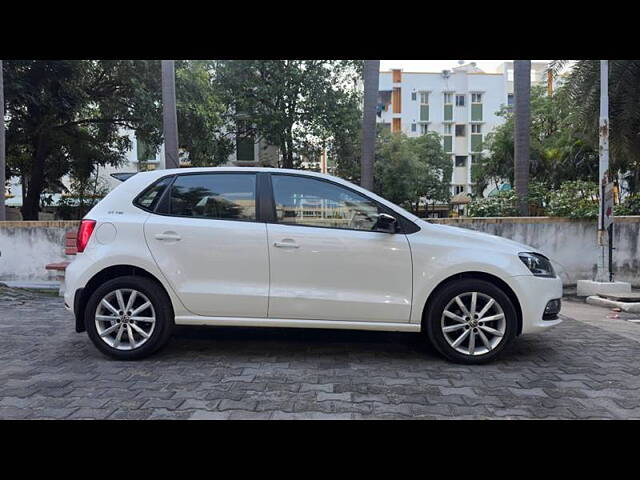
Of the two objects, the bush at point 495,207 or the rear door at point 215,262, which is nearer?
the rear door at point 215,262

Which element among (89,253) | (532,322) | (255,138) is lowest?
(532,322)

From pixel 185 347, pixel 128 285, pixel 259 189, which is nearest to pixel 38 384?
pixel 128 285

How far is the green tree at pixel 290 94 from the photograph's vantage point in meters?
22.6

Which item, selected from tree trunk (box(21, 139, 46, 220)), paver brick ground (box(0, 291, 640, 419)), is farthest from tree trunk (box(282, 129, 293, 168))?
paver brick ground (box(0, 291, 640, 419))

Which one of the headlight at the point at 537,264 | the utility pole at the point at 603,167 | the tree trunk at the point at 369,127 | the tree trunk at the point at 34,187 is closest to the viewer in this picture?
the headlight at the point at 537,264

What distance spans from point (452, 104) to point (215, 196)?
51.3m

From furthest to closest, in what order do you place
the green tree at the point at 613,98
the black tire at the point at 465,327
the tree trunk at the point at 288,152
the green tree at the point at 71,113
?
the tree trunk at the point at 288,152 < the green tree at the point at 71,113 < the green tree at the point at 613,98 < the black tire at the point at 465,327

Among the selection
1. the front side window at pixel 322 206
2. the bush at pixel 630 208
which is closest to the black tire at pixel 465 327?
the front side window at pixel 322 206

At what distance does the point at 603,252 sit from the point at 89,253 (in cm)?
818

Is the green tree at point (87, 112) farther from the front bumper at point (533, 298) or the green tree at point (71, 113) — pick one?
the front bumper at point (533, 298)

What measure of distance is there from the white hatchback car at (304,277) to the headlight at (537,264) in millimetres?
13

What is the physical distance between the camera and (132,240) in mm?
4359

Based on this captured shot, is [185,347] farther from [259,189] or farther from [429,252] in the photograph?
[429,252]

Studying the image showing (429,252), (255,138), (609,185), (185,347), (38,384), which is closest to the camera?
(38,384)
